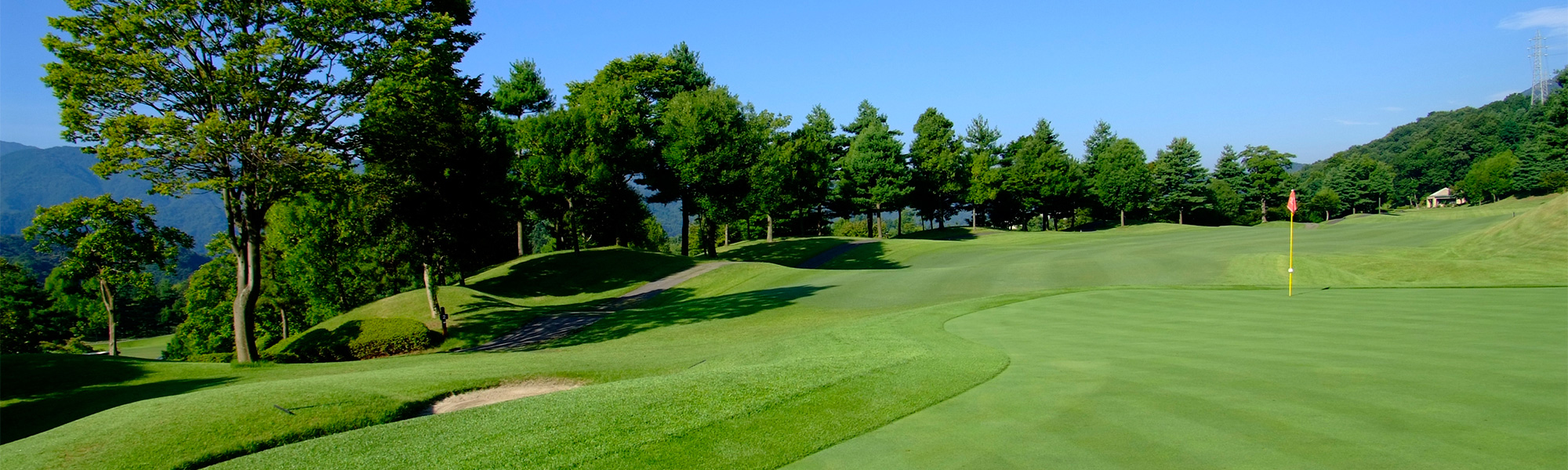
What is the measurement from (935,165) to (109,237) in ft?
183

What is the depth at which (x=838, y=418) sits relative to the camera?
6789mm

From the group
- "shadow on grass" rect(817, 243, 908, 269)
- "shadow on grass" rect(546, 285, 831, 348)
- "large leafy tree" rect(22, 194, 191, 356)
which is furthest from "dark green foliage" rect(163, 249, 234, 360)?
"shadow on grass" rect(817, 243, 908, 269)

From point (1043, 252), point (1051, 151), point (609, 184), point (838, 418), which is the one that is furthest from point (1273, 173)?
point (838, 418)

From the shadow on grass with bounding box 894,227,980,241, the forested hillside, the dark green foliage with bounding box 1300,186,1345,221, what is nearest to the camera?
the shadow on grass with bounding box 894,227,980,241

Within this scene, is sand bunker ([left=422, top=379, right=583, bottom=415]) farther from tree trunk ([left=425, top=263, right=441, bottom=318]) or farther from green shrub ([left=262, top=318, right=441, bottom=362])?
tree trunk ([left=425, top=263, right=441, bottom=318])

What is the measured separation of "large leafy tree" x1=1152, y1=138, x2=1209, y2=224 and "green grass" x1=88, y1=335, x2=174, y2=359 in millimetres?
96720

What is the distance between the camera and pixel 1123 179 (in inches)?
2891

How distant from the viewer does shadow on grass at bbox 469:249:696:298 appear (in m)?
34.7

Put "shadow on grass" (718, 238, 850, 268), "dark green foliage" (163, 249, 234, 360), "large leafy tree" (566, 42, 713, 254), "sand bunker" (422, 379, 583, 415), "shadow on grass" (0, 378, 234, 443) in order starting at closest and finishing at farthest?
1. "shadow on grass" (0, 378, 234, 443)
2. "sand bunker" (422, 379, 583, 415)
3. "large leafy tree" (566, 42, 713, 254)
4. "dark green foliage" (163, 249, 234, 360)
5. "shadow on grass" (718, 238, 850, 268)

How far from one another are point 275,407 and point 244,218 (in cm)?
1443

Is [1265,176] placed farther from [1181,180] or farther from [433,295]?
[433,295]

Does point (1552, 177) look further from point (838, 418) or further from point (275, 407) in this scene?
point (275, 407)

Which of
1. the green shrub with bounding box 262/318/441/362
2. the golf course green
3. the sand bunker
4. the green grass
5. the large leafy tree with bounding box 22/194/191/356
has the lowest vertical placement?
the green grass

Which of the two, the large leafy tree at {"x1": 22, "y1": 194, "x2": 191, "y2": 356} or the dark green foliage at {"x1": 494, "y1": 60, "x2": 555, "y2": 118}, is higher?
the dark green foliage at {"x1": 494, "y1": 60, "x2": 555, "y2": 118}
